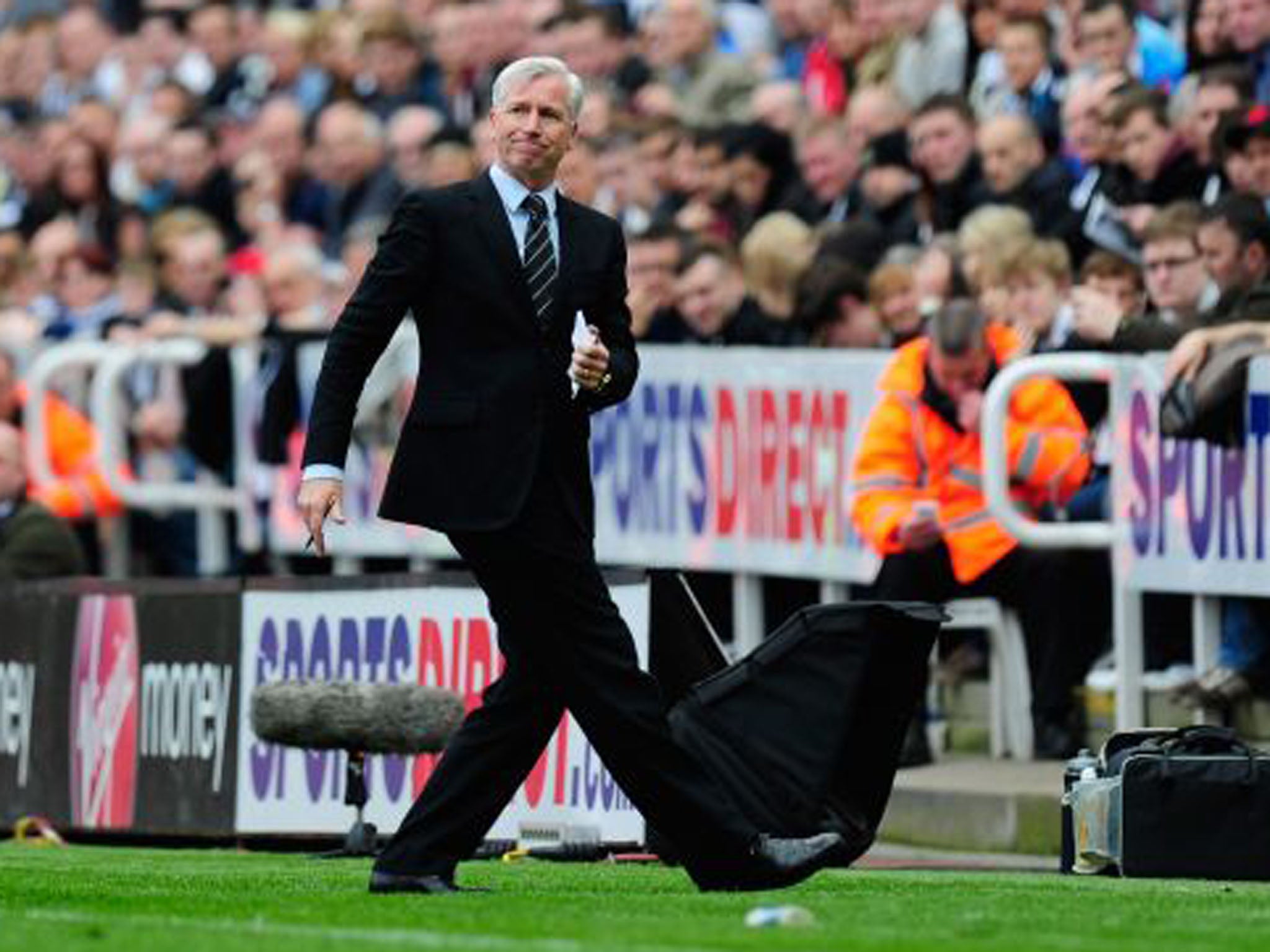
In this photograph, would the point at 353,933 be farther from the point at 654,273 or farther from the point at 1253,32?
the point at 654,273

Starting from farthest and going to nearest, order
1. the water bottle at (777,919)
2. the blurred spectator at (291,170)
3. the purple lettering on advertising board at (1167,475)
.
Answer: the blurred spectator at (291,170), the purple lettering on advertising board at (1167,475), the water bottle at (777,919)

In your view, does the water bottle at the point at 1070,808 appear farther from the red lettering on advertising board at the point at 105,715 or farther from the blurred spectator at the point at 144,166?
the blurred spectator at the point at 144,166

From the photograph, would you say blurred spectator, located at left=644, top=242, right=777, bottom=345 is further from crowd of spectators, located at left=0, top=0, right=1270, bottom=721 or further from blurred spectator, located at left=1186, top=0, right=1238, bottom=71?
blurred spectator, located at left=1186, top=0, right=1238, bottom=71

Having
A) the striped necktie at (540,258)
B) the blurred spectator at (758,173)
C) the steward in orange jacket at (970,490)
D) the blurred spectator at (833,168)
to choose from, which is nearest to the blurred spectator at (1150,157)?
the steward in orange jacket at (970,490)

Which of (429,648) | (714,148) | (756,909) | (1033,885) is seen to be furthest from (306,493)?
(714,148)

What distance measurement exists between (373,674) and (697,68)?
7.33 meters

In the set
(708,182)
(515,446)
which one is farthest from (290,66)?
(515,446)

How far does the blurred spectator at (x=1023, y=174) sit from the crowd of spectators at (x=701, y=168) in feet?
0.06

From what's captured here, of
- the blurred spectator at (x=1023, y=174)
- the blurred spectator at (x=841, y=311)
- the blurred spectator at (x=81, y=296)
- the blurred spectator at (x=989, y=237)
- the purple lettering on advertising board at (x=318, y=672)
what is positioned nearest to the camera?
the purple lettering on advertising board at (x=318, y=672)

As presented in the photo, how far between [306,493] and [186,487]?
36.7 feet

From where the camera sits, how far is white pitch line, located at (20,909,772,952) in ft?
33.9

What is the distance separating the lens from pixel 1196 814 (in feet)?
44.6

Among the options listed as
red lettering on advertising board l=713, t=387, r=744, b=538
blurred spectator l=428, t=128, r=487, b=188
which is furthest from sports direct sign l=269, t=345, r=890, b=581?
blurred spectator l=428, t=128, r=487, b=188

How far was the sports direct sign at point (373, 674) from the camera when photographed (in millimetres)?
16219
